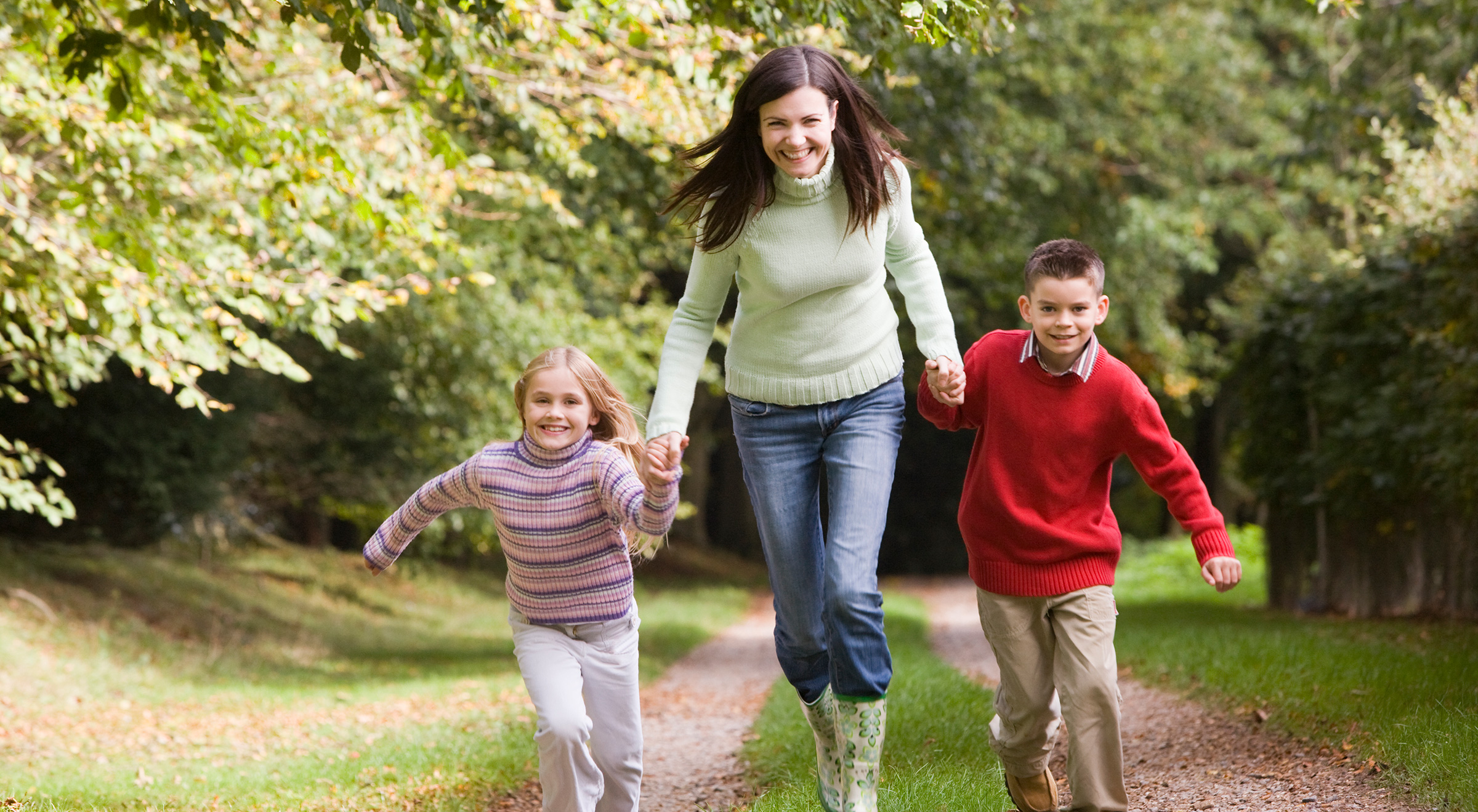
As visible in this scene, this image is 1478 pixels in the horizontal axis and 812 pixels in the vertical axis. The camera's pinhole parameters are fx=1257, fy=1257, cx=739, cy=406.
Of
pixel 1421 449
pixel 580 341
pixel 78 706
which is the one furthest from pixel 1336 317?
pixel 78 706

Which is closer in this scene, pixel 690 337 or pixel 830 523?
pixel 830 523

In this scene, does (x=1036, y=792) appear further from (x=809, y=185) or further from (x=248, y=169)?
(x=248, y=169)

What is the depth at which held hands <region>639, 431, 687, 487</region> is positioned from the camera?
333 cm

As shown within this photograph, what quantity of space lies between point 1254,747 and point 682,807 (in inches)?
92.2

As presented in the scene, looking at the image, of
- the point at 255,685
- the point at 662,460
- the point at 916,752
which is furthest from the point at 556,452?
the point at 255,685

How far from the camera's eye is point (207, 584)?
46.6ft

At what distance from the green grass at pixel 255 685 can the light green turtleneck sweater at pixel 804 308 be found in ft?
7.98

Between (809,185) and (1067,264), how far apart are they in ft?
Result: 2.57

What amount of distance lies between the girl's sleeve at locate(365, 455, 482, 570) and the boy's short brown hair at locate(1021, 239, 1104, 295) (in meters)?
1.76

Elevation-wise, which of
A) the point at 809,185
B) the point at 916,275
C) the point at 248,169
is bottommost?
the point at 916,275

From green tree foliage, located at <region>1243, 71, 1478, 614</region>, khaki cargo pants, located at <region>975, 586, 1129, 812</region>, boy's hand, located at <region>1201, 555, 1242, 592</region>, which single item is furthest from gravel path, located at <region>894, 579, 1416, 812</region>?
green tree foliage, located at <region>1243, 71, 1478, 614</region>

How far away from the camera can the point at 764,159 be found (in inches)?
146

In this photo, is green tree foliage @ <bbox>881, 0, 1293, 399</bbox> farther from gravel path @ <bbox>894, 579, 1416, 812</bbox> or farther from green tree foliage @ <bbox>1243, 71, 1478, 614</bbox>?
gravel path @ <bbox>894, 579, 1416, 812</bbox>

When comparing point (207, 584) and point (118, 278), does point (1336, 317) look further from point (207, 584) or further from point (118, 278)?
point (207, 584)
